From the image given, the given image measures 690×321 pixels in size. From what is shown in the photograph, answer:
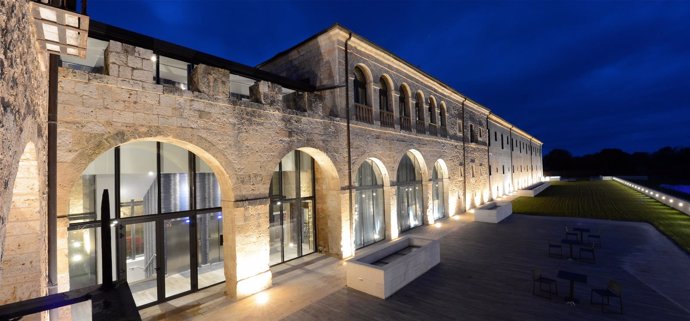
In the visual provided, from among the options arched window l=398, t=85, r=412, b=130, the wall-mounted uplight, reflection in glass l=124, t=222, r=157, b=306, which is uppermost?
arched window l=398, t=85, r=412, b=130

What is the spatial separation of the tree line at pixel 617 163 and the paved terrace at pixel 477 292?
2844 inches

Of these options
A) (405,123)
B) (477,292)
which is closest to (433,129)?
(405,123)

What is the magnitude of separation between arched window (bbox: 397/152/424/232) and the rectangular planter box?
5.25m

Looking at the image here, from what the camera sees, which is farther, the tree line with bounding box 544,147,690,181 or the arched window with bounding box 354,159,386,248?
the tree line with bounding box 544,147,690,181

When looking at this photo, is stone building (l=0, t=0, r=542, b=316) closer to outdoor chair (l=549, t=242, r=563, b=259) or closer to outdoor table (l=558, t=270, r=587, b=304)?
outdoor chair (l=549, t=242, r=563, b=259)

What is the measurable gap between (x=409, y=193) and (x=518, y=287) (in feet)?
26.1

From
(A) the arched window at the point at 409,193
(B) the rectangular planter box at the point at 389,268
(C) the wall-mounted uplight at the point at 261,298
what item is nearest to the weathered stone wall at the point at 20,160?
(C) the wall-mounted uplight at the point at 261,298

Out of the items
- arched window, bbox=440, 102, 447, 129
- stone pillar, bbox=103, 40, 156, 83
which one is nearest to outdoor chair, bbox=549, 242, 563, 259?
arched window, bbox=440, 102, 447, 129

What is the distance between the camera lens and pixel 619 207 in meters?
20.2

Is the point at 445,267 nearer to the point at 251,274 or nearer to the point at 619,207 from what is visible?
the point at 251,274

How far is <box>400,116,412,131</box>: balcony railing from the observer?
46.8 feet

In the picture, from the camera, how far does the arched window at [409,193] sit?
14.8 meters

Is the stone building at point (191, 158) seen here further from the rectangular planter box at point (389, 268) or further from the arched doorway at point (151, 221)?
the rectangular planter box at point (389, 268)

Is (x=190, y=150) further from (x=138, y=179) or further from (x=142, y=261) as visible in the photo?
(x=142, y=261)
